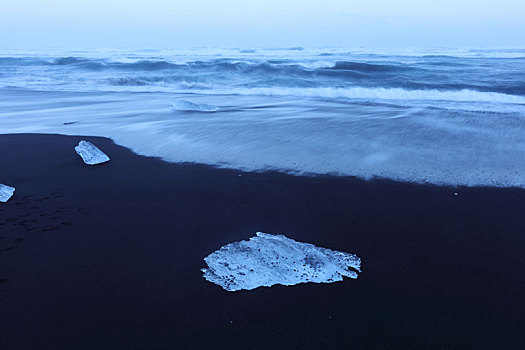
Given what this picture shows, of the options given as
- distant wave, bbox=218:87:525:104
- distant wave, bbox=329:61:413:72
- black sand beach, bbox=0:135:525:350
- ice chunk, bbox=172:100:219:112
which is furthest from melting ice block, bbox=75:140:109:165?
distant wave, bbox=329:61:413:72

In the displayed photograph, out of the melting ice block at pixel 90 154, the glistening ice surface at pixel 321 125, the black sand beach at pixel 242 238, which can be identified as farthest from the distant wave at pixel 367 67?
the melting ice block at pixel 90 154

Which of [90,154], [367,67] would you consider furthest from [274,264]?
[367,67]

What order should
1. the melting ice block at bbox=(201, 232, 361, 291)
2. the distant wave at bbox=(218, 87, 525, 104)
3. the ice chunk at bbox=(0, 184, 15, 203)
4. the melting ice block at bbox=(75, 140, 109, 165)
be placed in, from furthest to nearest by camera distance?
the distant wave at bbox=(218, 87, 525, 104) < the melting ice block at bbox=(75, 140, 109, 165) < the ice chunk at bbox=(0, 184, 15, 203) < the melting ice block at bbox=(201, 232, 361, 291)

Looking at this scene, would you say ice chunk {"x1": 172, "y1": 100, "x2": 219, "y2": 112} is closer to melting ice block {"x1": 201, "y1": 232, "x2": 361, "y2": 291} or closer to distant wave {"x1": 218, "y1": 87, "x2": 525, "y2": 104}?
distant wave {"x1": 218, "y1": 87, "x2": 525, "y2": 104}

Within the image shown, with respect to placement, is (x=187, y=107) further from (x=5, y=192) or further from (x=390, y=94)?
(x=390, y=94)

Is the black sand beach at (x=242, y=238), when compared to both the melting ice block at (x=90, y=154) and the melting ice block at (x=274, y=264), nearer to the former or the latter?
the melting ice block at (x=274, y=264)

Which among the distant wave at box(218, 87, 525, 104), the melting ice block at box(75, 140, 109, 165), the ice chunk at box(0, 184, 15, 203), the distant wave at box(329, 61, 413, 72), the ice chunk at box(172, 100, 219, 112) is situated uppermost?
the distant wave at box(329, 61, 413, 72)
